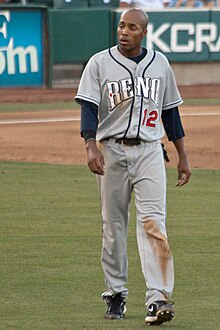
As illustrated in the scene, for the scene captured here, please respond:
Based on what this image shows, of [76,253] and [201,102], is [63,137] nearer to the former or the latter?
[201,102]

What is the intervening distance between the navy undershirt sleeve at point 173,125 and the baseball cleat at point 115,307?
3.28ft

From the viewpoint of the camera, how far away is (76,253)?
9.09m

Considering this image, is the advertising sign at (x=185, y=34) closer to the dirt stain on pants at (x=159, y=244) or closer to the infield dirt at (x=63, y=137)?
the infield dirt at (x=63, y=137)

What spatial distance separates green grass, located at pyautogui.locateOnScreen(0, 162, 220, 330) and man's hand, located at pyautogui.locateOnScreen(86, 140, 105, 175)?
89 centimetres

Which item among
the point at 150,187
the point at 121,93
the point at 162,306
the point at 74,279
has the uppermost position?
the point at 121,93

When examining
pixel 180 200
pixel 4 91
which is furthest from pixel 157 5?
pixel 180 200

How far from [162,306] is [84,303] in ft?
2.95

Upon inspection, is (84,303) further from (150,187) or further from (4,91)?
(4,91)

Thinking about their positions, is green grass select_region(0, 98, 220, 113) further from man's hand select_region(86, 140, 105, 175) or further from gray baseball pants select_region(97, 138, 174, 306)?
man's hand select_region(86, 140, 105, 175)

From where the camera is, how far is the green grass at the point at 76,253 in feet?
22.0

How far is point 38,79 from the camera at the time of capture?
81.1 ft

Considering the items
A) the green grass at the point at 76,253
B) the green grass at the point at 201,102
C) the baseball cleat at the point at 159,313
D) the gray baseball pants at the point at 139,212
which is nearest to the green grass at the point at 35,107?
the green grass at the point at 201,102

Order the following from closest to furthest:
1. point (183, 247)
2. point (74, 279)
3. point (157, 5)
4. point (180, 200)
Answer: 1. point (74, 279)
2. point (183, 247)
3. point (180, 200)
4. point (157, 5)

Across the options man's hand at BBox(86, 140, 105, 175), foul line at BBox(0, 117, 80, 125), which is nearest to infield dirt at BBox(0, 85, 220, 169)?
foul line at BBox(0, 117, 80, 125)
